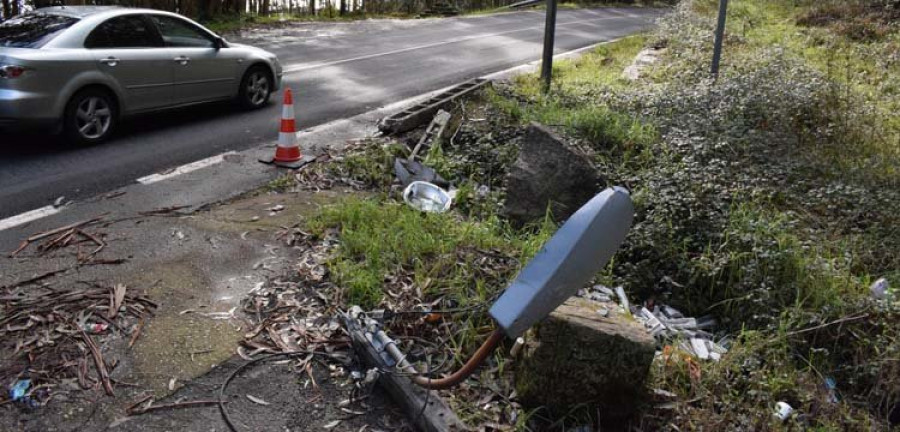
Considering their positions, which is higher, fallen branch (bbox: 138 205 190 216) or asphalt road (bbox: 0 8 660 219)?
asphalt road (bbox: 0 8 660 219)

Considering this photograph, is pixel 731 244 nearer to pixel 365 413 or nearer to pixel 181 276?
pixel 365 413

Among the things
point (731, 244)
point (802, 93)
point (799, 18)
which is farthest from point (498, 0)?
point (731, 244)

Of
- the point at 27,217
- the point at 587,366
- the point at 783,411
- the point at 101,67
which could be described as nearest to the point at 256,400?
the point at 587,366

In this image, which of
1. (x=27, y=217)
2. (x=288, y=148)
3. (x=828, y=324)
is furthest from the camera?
(x=288, y=148)

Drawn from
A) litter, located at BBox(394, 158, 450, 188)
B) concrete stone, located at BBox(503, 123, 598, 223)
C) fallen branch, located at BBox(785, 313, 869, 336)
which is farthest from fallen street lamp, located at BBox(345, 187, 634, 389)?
litter, located at BBox(394, 158, 450, 188)

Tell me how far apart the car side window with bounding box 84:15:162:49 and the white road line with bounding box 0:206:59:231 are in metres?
2.52

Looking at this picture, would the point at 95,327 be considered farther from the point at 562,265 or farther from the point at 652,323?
the point at 652,323

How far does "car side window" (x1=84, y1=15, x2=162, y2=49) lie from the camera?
7.96 meters

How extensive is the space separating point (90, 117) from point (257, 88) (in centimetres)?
266

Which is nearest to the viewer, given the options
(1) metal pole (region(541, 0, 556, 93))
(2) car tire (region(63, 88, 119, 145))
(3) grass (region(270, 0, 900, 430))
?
(3) grass (region(270, 0, 900, 430))

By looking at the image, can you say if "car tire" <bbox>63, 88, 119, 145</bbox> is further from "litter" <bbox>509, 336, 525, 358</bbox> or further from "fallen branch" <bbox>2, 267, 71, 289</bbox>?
"litter" <bbox>509, 336, 525, 358</bbox>

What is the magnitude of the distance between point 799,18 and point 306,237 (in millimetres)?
16791

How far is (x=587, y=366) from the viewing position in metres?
3.63

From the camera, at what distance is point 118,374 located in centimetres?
379
